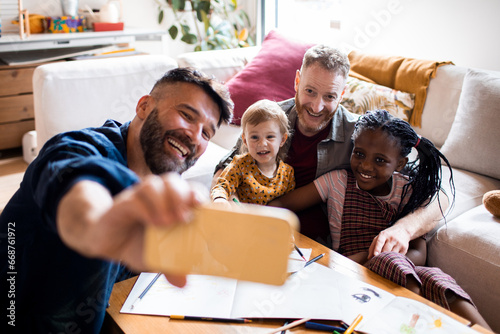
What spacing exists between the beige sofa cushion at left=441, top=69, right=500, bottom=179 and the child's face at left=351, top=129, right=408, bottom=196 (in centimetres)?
77

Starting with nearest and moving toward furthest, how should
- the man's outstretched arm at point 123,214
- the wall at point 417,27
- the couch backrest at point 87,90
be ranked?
the man's outstretched arm at point 123,214 < the couch backrest at point 87,90 < the wall at point 417,27

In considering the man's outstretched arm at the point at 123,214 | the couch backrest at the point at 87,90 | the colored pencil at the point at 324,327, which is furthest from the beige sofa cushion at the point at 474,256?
the couch backrest at the point at 87,90

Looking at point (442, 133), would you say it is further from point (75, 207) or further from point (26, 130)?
point (26, 130)

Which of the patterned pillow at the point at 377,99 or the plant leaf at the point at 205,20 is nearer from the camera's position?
the patterned pillow at the point at 377,99

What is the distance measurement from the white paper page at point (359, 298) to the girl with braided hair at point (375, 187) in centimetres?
34

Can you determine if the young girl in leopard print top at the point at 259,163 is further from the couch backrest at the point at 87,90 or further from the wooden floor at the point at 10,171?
the wooden floor at the point at 10,171

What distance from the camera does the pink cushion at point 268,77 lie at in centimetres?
268

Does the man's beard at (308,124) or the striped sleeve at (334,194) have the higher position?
the man's beard at (308,124)

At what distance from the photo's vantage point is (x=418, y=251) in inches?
66.7

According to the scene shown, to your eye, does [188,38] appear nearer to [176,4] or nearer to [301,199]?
[176,4]

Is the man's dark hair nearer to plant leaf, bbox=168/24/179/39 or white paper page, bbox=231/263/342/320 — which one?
white paper page, bbox=231/263/342/320

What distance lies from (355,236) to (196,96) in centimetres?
88

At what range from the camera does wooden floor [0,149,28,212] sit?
305 cm

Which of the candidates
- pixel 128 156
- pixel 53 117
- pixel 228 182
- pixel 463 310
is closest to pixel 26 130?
pixel 53 117
